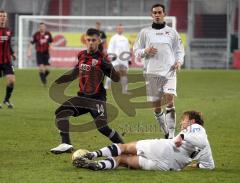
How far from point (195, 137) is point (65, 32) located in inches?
1357

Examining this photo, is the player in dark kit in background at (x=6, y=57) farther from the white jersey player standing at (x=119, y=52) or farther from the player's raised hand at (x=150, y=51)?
the white jersey player standing at (x=119, y=52)

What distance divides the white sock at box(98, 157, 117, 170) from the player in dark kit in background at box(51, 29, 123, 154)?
1.47 m

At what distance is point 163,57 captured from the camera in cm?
1426

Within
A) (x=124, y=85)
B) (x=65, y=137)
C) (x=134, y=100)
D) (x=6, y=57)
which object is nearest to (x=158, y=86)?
(x=65, y=137)

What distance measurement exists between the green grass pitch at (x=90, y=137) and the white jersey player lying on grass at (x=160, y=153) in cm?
13

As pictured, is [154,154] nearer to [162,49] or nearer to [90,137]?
[162,49]

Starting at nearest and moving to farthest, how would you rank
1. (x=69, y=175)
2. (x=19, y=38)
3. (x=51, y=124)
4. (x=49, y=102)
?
1. (x=69, y=175)
2. (x=51, y=124)
3. (x=49, y=102)
4. (x=19, y=38)

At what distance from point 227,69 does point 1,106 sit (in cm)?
2557

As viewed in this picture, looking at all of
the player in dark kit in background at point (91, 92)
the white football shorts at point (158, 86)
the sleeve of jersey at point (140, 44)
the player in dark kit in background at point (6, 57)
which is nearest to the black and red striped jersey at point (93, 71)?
the player in dark kit in background at point (91, 92)

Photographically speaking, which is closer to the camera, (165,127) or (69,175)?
(69,175)

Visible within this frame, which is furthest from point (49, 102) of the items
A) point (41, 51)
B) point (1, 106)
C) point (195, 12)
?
point (195, 12)

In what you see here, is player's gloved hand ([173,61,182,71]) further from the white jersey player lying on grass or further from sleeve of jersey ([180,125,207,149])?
sleeve of jersey ([180,125,207,149])

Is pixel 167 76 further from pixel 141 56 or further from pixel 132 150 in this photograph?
pixel 132 150

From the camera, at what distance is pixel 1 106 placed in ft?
68.5
